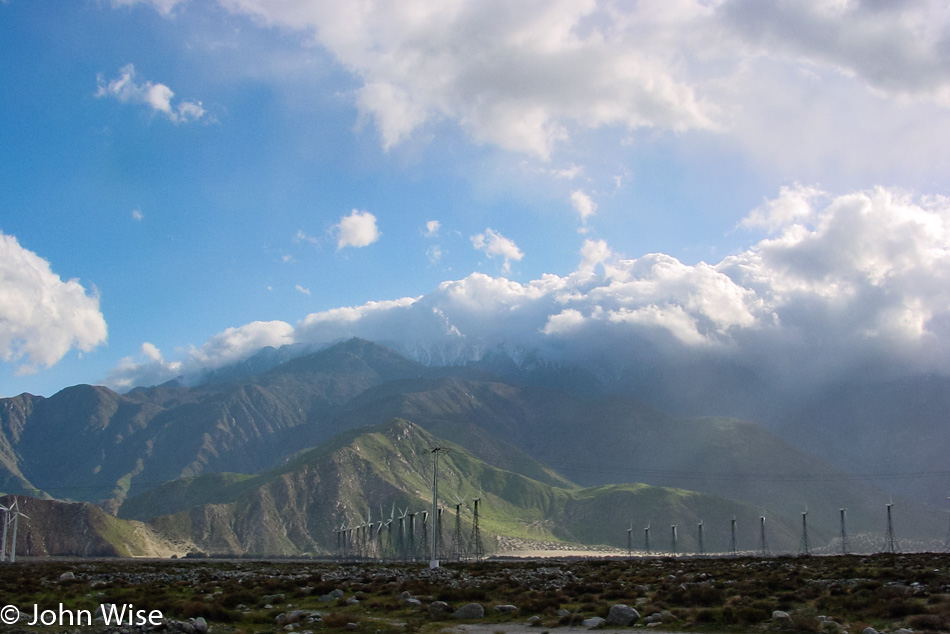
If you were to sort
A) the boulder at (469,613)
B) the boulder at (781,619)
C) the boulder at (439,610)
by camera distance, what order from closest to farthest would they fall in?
the boulder at (781,619) < the boulder at (469,613) < the boulder at (439,610)

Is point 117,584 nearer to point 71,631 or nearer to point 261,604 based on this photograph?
point 261,604

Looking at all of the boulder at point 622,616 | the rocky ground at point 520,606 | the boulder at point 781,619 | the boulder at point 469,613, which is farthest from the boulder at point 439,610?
the boulder at point 781,619

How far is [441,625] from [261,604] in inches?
438

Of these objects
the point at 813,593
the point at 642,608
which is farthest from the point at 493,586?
the point at 813,593

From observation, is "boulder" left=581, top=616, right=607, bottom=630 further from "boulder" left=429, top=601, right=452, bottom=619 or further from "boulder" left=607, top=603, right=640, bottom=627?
"boulder" left=429, top=601, right=452, bottom=619

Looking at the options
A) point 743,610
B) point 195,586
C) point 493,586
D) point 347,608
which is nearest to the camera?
point 743,610

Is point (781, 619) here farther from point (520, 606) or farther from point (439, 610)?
point (439, 610)

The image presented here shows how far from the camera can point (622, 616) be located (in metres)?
27.4

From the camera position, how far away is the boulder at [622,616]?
27.2 meters

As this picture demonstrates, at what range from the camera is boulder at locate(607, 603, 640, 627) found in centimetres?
2718

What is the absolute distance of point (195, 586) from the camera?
152 feet

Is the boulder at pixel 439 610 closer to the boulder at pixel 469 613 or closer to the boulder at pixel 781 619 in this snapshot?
the boulder at pixel 469 613

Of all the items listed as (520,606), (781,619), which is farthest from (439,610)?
(781,619)

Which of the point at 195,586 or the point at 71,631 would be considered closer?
the point at 71,631
